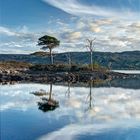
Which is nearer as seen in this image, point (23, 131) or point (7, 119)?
point (23, 131)

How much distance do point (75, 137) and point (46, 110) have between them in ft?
24.7

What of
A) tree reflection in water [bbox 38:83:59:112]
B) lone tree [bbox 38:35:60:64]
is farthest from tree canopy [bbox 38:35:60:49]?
tree reflection in water [bbox 38:83:59:112]

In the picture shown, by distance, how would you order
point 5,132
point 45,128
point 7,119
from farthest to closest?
point 7,119 → point 45,128 → point 5,132

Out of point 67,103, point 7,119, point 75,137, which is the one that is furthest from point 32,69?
point 75,137

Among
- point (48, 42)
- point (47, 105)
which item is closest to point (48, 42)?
point (48, 42)

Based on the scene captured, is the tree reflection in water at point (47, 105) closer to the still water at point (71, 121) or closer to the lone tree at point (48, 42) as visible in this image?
the still water at point (71, 121)

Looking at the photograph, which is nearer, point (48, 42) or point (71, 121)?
point (71, 121)

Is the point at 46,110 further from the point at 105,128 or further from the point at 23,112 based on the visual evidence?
the point at 105,128

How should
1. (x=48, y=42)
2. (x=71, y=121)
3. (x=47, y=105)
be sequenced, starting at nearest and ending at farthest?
1. (x=71, y=121)
2. (x=47, y=105)
3. (x=48, y=42)

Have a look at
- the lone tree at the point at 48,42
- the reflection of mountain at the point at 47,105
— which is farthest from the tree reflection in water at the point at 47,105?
the lone tree at the point at 48,42

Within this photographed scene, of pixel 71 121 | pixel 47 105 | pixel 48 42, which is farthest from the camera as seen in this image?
pixel 48 42

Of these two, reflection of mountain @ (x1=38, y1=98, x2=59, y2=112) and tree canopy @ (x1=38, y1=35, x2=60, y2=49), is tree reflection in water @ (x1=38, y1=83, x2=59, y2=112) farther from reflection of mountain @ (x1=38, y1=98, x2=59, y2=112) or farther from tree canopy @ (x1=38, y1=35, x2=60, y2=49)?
tree canopy @ (x1=38, y1=35, x2=60, y2=49)

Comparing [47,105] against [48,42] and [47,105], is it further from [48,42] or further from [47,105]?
[48,42]

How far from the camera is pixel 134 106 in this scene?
24.2m
